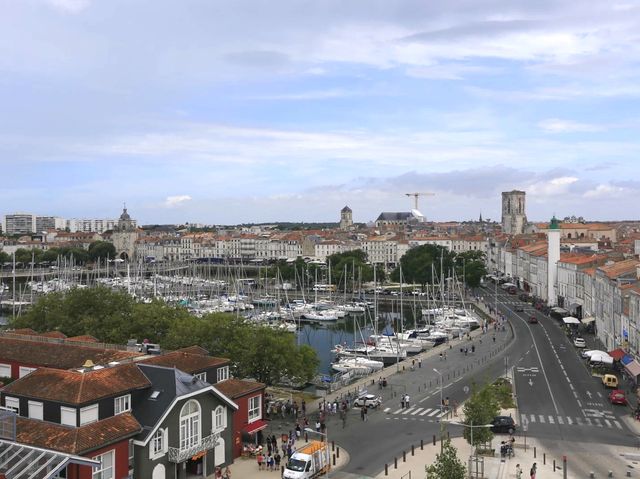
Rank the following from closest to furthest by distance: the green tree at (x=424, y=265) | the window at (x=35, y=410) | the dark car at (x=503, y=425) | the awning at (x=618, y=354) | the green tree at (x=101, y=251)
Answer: the window at (x=35, y=410) → the dark car at (x=503, y=425) → the awning at (x=618, y=354) → the green tree at (x=424, y=265) → the green tree at (x=101, y=251)

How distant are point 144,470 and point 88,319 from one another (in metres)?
22.1

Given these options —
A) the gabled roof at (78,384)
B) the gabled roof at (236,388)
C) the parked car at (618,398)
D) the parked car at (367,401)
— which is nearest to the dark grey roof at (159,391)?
the gabled roof at (78,384)

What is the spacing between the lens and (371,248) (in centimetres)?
16975

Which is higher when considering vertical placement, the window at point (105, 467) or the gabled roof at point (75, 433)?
the gabled roof at point (75, 433)

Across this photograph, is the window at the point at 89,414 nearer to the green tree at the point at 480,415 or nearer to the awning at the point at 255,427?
the awning at the point at 255,427

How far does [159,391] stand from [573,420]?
70.1ft

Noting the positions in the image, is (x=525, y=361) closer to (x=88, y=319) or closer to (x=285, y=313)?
(x=88, y=319)

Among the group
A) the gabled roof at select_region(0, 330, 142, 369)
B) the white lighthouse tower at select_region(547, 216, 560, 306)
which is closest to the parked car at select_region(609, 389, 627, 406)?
the gabled roof at select_region(0, 330, 142, 369)

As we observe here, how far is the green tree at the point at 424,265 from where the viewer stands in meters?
108

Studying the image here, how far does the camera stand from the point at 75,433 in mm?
21250

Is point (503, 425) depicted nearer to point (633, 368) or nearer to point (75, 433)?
point (633, 368)

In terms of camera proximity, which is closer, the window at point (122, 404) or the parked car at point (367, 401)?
the window at point (122, 404)

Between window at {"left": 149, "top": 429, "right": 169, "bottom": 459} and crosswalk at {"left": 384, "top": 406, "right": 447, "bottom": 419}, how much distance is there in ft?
50.1

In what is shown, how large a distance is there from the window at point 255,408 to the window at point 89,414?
845 centimetres
